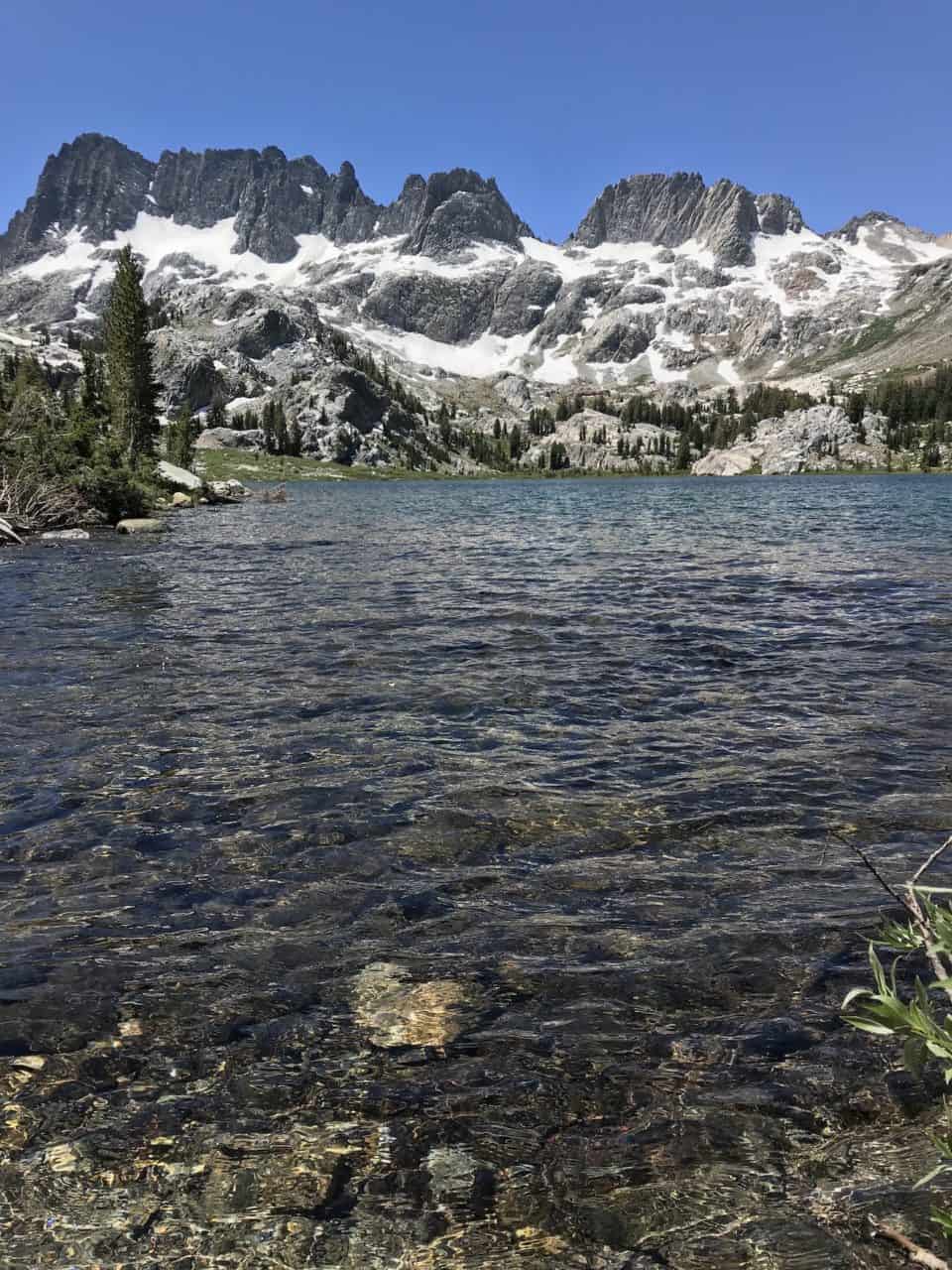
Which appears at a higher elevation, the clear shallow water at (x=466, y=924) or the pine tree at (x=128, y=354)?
the pine tree at (x=128, y=354)

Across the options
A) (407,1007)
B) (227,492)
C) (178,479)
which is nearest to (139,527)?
(178,479)

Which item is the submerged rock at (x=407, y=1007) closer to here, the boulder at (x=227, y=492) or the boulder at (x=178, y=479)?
the boulder at (x=178, y=479)

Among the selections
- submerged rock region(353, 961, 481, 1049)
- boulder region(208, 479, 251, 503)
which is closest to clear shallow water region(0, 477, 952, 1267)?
submerged rock region(353, 961, 481, 1049)

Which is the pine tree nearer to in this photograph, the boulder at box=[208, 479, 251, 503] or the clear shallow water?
A: the boulder at box=[208, 479, 251, 503]

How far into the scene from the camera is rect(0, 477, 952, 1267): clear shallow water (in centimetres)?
507

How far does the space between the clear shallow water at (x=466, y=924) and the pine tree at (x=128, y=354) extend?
303 feet

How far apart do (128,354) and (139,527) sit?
192 feet

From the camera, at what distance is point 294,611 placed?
26.6m

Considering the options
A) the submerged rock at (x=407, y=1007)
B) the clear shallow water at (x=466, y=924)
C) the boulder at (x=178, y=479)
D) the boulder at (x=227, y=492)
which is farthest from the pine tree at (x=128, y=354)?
the submerged rock at (x=407, y=1007)

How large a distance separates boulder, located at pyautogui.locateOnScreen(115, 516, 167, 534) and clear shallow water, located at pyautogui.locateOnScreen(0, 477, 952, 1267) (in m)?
38.4

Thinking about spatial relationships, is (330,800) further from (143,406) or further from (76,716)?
(143,406)

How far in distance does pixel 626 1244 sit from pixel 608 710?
442 inches

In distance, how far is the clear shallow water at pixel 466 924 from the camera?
507 centimetres

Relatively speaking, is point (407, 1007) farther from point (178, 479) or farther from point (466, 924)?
point (178, 479)
